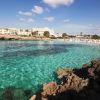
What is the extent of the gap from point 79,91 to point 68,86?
831 millimetres

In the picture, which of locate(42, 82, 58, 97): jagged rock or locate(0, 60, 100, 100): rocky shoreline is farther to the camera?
locate(42, 82, 58, 97): jagged rock

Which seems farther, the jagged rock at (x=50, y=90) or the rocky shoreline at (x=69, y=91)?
the jagged rock at (x=50, y=90)

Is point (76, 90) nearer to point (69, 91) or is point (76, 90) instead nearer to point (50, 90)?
point (69, 91)

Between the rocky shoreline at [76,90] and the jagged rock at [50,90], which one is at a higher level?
the rocky shoreline at [76,90]

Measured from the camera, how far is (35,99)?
456 inches

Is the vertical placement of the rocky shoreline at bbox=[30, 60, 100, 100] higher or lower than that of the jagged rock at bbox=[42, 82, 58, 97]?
higher

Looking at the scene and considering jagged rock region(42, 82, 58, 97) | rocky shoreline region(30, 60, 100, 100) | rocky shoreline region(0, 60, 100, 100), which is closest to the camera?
rocky shoreline region(30, 60, 100, 100)

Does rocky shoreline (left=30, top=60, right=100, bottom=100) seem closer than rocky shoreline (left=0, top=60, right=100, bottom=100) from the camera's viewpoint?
Yes

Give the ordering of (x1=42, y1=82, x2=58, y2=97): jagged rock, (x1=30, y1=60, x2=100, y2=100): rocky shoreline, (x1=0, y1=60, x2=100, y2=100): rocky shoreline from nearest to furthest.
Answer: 1. (x1=30, y1=60, x2=100, y2=100): rocky shoreline
2. (x1=0, y1=60, x2=100, y2=100): rocky shoreline
3. (x1=42, y1=82, x2=58, y2=97): jagged rock

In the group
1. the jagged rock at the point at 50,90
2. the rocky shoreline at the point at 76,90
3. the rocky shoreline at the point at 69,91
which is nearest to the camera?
the rocky shoreline at the point at 76,90

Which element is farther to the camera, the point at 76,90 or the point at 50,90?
the point at 50,90

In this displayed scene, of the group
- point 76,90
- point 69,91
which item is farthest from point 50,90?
point 76,90

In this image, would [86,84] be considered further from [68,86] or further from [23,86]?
[23,86]

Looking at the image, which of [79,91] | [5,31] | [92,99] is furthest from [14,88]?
[5,31]
